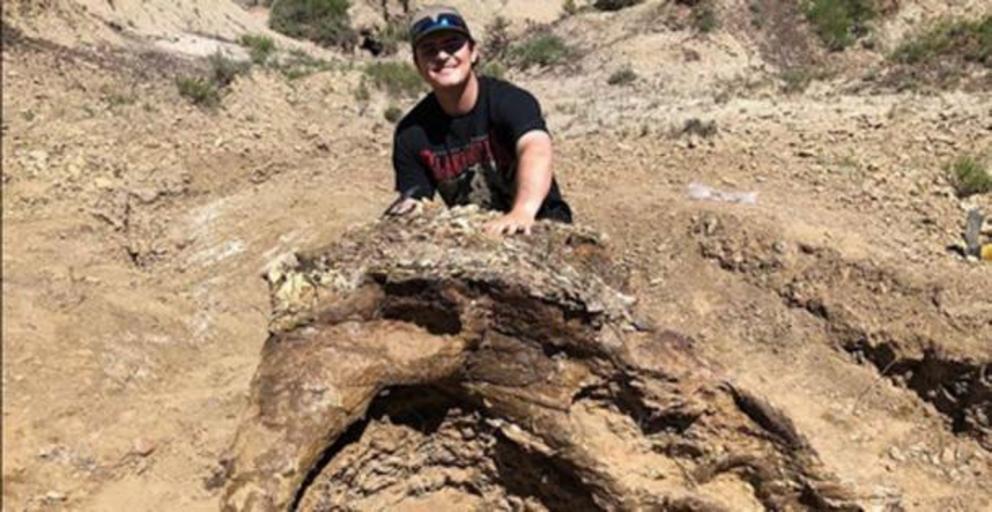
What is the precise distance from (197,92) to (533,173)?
782 cm

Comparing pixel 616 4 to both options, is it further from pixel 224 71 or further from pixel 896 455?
pixel 896 455

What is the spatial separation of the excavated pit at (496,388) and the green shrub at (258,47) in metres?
11.8

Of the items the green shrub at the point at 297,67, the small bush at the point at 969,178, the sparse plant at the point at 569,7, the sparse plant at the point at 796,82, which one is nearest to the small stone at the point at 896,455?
the small bush at the point at 969,178

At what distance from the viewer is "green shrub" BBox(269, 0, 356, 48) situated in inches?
920

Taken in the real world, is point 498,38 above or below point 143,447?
above

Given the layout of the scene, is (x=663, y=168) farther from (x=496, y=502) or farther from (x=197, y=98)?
(x=496, y=502)

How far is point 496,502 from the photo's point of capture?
3.62m

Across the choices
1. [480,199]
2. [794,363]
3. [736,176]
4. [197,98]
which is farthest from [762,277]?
[197,98]

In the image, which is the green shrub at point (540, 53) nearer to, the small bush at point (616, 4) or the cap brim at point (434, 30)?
the small bush at point (616, 4)

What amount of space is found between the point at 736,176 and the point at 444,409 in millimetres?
6296

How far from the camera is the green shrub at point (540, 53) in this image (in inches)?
703

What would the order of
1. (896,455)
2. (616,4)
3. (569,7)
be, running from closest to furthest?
(896,455)
(616,4)
(569,7)

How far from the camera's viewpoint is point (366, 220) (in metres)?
7.79

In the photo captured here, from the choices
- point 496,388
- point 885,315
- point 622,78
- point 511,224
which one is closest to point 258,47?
point 622,78
